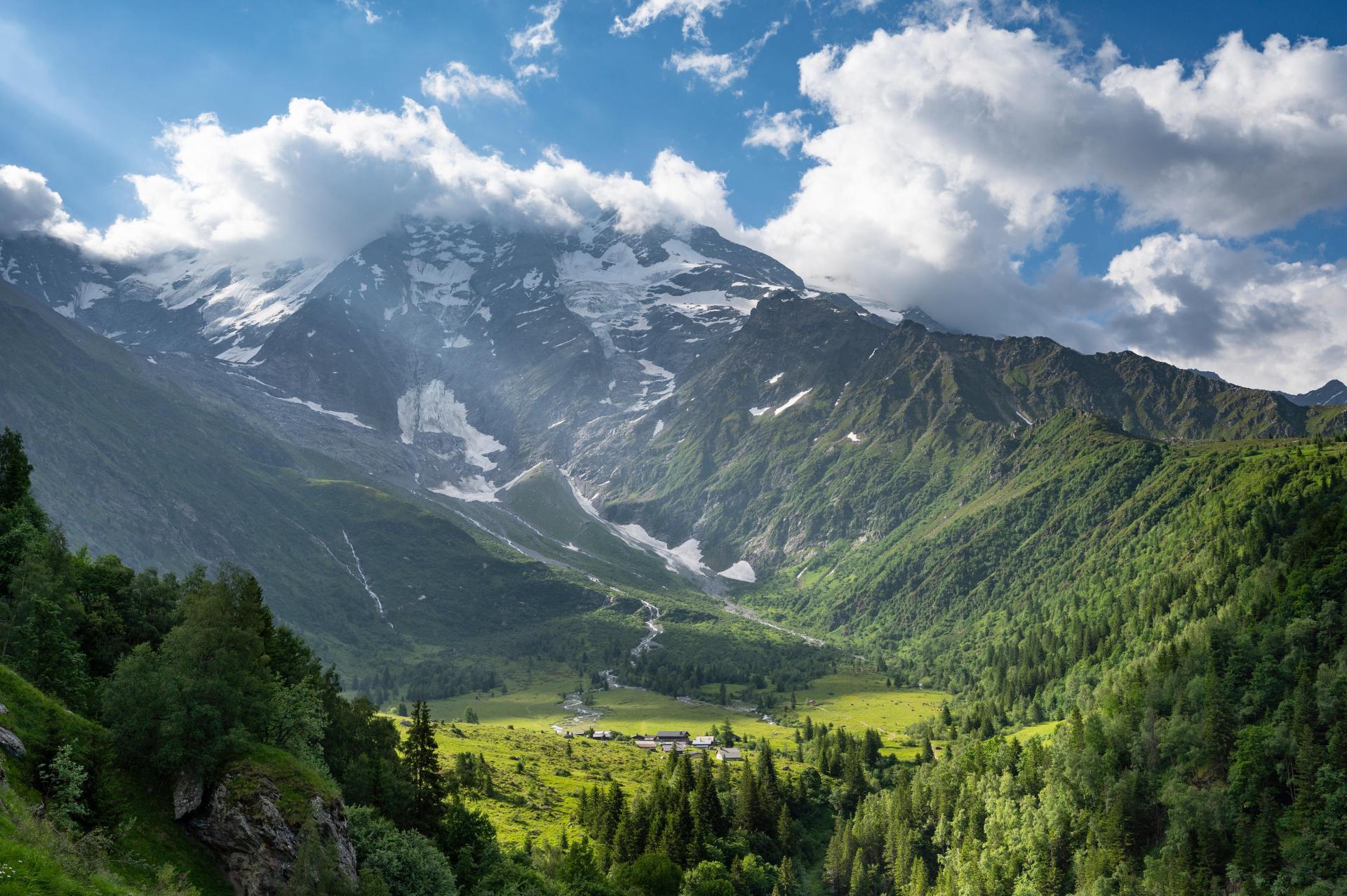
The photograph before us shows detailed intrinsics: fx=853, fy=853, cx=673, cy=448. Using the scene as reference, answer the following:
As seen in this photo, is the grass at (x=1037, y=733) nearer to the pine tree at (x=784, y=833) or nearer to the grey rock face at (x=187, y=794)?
the pine tree at (x=784, y=833)

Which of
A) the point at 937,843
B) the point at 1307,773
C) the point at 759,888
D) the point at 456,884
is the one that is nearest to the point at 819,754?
the point at 937,843

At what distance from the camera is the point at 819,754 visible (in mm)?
188000

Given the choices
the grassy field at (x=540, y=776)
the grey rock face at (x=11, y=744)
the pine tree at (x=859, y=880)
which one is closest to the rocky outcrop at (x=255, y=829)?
the grey rock face at (x=11, y=744)

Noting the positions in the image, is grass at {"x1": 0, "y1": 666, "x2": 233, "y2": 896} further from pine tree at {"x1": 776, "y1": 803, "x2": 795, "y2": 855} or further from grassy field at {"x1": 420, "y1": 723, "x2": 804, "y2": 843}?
pine tree at {"x1": 776, "y1": 803, "x2": 795, "y2": 855}

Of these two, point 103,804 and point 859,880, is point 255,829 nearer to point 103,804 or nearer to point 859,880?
point 103,804

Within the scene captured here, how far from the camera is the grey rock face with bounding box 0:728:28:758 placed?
42.4m

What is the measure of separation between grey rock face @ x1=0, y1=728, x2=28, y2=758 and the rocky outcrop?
11.4 m

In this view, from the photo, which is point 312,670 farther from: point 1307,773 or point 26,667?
point 1307,773

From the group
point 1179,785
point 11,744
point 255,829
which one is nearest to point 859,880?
point 1179,785

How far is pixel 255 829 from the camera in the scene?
50906 mm

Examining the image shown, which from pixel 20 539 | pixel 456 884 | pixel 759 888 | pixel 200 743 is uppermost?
pixel 20 539

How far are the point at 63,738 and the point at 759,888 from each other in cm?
10126

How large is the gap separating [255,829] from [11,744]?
14.0m

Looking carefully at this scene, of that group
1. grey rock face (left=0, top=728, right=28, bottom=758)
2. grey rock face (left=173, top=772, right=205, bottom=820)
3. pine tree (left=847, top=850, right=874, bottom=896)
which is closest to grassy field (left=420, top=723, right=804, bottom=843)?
pine tree (left=847, top=850, right=874, bottom=896)
